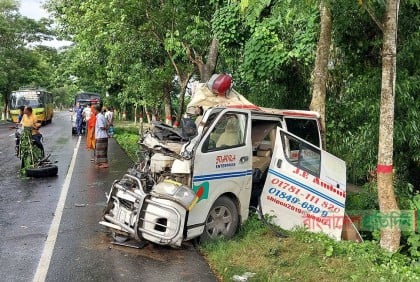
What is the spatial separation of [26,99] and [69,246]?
28727 mm

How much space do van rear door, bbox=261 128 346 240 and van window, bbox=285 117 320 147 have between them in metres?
0.61

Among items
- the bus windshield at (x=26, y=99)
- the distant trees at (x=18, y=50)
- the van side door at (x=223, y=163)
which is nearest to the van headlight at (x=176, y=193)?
the van side door at (x=223, y=163)

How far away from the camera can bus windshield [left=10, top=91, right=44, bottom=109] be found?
3275 cm

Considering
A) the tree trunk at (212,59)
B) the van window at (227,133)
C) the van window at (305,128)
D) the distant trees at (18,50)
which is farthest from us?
the distant trees at (18,50)

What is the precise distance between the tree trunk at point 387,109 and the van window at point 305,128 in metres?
1.65

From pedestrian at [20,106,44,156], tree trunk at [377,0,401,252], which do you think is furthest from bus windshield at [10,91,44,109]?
tree trunk at [377,0,401,252]

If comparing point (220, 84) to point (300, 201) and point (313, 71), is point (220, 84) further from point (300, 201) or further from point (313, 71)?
point (313, 71)

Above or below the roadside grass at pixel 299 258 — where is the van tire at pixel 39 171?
above

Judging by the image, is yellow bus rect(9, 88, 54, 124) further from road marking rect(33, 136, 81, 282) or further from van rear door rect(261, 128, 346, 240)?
van rear door rect(261, 128, 346, 240)

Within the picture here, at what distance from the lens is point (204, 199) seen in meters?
6.34

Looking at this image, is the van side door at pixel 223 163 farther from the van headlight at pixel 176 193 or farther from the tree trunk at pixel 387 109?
the tree trunk at pixel 387 109

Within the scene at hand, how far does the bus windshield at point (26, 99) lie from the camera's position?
32.8 metres

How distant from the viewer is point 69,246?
6.53m

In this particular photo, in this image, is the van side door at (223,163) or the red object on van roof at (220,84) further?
the red object on van roof at (220,84)
